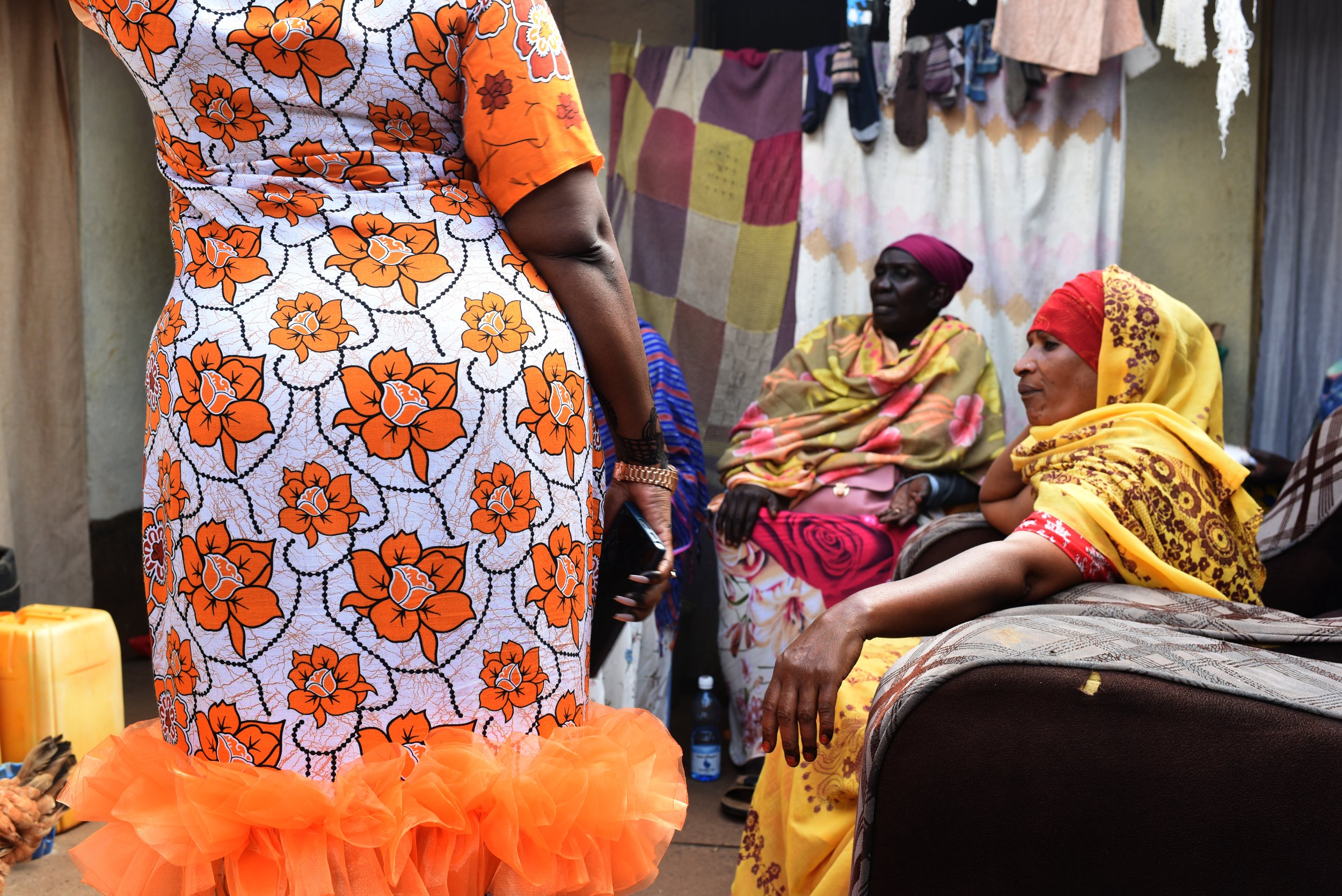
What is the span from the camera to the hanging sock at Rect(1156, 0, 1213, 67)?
3.61 m

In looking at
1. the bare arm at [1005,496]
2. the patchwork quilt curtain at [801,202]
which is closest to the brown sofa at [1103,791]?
the bare arm at [1005,496]

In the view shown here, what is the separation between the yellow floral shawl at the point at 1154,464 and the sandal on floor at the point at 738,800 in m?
1.56

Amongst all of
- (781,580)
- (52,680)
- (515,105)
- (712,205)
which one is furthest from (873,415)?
(515,105)

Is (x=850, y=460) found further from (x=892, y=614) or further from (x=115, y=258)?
(x=115, y=258)

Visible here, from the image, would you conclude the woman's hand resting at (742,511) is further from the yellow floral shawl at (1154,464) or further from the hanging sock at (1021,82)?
the hanging sock at (1021,82)

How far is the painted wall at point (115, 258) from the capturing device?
14.8 feet

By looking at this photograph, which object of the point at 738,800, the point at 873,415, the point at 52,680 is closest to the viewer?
the point at 52,680

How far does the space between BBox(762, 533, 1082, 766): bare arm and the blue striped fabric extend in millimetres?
1941

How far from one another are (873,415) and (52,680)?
9.81 feet

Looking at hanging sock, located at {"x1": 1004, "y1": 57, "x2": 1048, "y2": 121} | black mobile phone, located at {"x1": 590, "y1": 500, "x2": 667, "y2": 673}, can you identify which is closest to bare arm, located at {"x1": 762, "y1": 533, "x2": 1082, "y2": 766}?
black mobile phone, located at {"x1": 590, "y1": 500, "x2": 667, "y2": 673}

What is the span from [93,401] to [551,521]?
4.26 metres

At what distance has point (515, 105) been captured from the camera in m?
1.14

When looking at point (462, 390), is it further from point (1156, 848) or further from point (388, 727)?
point (1156, 848)

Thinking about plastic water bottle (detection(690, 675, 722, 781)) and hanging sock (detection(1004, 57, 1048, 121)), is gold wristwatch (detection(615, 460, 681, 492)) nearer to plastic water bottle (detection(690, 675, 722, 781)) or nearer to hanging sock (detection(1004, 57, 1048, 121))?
plastic water bottle (detection(690, 675, 722, 781))
